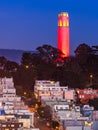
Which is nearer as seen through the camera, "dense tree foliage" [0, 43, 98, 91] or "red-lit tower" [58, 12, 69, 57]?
"dense tree foliage" [0, 43, 98, 91]

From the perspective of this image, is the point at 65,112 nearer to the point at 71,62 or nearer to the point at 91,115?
the point at 91,115

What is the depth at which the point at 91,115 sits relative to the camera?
13.6m

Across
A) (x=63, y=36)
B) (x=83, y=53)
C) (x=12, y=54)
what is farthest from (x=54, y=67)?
(x=12, y=54)

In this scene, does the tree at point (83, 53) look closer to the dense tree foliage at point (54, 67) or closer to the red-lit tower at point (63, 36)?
the dense tree foliage at point (54, 67)

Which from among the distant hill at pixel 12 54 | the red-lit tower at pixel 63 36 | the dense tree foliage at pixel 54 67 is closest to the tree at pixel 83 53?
the dense tree foliage at pixel 54 67

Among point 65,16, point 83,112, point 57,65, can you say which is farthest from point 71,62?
point 83,112

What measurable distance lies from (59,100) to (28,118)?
9.45 feet

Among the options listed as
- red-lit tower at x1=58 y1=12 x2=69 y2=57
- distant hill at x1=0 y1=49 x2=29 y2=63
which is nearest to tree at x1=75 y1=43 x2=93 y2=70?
red-lit tower at x1=58 y1=12 x2=69 y2=57

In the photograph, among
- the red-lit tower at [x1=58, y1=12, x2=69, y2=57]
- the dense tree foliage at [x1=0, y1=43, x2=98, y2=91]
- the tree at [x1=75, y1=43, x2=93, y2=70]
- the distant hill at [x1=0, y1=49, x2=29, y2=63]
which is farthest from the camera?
the distant hill at [x1=0, y1=49, x2=29, y2=63]

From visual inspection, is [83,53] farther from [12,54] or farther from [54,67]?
[12,54]

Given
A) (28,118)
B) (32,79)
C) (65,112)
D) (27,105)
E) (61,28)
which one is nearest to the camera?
(28,118)

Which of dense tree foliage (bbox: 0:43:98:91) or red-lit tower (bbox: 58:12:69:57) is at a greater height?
red-lit tower (bbox: 58:12:69:57)

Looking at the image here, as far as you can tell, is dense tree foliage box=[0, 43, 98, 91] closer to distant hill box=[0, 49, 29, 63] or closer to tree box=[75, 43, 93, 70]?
tree box=[75, 43, 93, 70]

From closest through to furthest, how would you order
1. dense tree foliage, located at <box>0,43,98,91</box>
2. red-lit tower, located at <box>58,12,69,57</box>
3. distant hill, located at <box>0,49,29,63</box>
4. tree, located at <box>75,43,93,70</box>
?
dense tree foliage, located at <box>0,43,98,91</box> < tree, located at <box>75,43,93,70</box> < red-lit tower, located at <box>58,12,69,57</box> < distant hill, located at <box>0,49,29,63</box>
